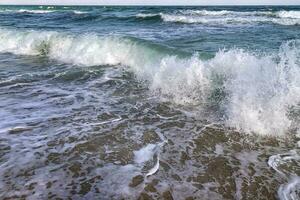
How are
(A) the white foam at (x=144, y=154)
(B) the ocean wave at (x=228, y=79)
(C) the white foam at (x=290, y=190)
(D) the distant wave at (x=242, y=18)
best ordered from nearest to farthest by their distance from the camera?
(C) the white foam at (x=290, y=190), (A) the white foam at (x=144, y=154), (B) the ocean wave at (x=228, y=79), (D) the distant wave at (x=242, y=18)

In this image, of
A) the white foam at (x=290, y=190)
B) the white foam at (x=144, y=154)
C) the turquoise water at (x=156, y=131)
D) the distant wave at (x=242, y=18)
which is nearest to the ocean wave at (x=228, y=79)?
the turquoise water at (x=156, y=131)

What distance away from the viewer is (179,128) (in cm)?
568

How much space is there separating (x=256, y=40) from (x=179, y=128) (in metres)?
9.88

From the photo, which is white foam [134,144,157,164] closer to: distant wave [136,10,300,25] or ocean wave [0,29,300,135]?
ocean wave [0,29,300,135]

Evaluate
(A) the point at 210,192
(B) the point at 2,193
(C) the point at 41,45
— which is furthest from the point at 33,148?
(C) the point at 41,45

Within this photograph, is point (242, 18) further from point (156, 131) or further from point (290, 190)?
point (290, 190)

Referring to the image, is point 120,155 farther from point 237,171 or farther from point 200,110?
point 200,110

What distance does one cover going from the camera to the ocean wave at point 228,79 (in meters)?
5.69

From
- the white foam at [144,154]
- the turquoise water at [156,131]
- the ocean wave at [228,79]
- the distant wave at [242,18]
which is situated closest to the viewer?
the turquoise water at [156,131]

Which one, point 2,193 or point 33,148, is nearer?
point 2,193

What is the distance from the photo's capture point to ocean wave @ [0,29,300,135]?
18.7 feet

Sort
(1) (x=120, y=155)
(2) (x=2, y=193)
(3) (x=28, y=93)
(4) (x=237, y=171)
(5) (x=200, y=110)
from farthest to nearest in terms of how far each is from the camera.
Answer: (3) (x=28, y=93) → (5) (x=200, y=110) → (1) (x=120, y=155) → (4) (x=237, y=171) → (2) (x=2, y=193)

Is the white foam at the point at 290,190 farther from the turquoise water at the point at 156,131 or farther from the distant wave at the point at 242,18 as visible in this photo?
the distant wave at the point at 242,18

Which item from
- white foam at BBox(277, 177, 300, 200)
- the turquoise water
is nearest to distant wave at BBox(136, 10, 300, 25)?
the turquoise water
